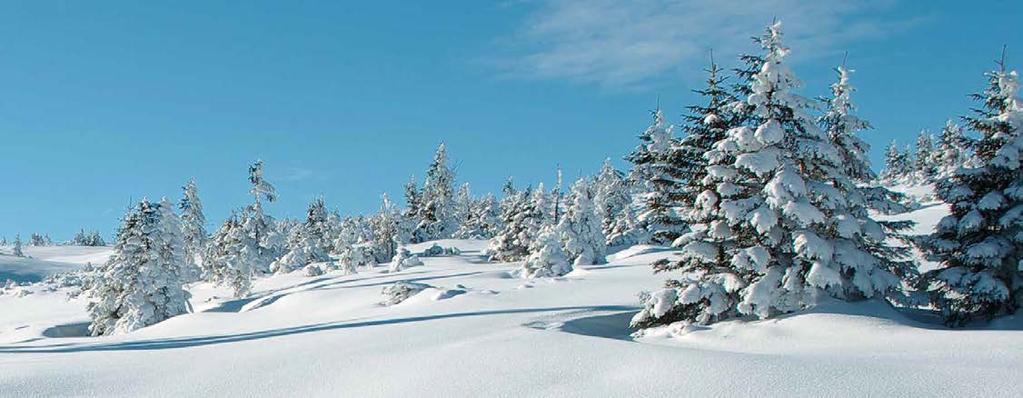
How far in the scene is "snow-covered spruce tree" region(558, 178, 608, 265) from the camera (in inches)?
1959

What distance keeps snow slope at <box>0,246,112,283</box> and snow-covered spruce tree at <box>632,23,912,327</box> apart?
101328 millimetres

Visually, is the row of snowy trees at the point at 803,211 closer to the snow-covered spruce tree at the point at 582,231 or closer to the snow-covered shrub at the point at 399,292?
the snow-covered shrub at the point at 399,292

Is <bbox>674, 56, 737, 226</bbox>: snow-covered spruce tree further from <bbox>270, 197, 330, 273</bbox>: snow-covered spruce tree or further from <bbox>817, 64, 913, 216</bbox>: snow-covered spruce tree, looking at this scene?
<bbox>270, 197, 330, 273</bbox>: snow-covered spruce tree

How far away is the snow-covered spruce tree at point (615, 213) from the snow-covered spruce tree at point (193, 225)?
43.7 meters

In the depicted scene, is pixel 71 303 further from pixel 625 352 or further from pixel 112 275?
pixel 625 352

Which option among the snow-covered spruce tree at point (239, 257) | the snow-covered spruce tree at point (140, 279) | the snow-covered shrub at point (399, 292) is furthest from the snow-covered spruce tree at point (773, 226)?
the snow-covered spruce tree at point (239, 257)

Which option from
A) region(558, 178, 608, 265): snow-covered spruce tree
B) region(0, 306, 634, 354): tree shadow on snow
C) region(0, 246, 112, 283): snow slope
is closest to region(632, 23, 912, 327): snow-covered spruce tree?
region(0, 306, 634, 354): tree shadow on snow

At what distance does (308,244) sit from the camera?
82.1 meters

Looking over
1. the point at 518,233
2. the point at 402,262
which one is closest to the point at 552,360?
the point at 402,262

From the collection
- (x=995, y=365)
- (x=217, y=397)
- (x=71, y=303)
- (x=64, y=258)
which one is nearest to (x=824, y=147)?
(x=995, y=365)

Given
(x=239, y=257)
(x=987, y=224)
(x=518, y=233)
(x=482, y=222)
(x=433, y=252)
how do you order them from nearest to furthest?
(x=987, y=224) < (x=239, y=257) < (x=518, y=233) < (x=433, y=252) < (x=482, y=222)

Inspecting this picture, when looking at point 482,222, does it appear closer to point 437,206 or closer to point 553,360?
point 437,206

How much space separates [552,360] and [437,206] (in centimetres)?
8918

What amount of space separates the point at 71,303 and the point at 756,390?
6141 centimetres
